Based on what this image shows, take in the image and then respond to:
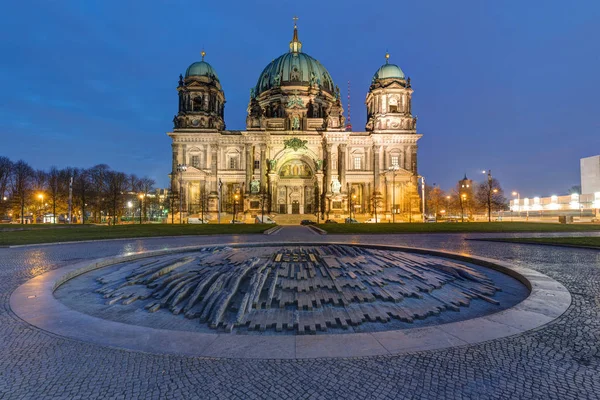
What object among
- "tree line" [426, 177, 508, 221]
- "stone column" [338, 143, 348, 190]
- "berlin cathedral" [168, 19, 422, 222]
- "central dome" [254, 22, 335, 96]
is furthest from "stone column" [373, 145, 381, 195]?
"central dome" [254, 22, 335, 96]

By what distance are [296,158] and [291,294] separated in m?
62.3

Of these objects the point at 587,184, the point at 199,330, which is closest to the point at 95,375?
the point at 199,330

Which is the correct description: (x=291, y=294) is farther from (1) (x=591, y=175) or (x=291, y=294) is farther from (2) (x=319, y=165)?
(1) (x=591, y=175)

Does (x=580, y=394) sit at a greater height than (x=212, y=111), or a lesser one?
lesser

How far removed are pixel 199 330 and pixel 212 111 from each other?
65640 mm

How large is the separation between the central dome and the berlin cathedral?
7.79 m

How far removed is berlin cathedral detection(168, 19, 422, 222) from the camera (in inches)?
2478

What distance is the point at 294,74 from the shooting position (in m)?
73.6

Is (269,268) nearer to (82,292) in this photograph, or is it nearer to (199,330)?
(199,330)


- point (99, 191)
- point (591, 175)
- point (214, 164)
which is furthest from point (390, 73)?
point (99, 191)

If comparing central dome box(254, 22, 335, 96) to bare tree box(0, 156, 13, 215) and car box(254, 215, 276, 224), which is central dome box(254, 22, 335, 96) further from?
bare tree box(0, 156, 13, 215)

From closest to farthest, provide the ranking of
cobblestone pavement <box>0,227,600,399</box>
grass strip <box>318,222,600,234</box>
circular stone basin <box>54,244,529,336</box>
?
cobblestone pavement <box>0,227,600,399</box>
circular stone basin <box>54,244,529,336</box>
grass strip <box>318,222,600,234</box>

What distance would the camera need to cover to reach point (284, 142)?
215 ft

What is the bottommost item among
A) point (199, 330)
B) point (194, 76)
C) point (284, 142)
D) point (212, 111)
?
point (199, 330)
